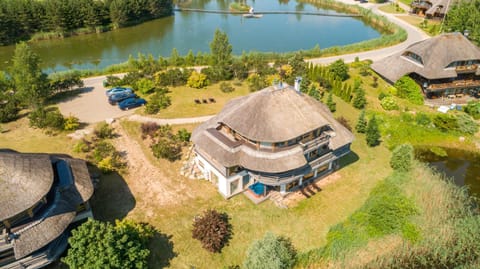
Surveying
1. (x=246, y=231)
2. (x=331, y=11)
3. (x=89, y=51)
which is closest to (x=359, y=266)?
(x=246, y=231)

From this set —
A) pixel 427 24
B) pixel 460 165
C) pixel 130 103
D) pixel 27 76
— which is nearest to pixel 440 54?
pixel 460 165

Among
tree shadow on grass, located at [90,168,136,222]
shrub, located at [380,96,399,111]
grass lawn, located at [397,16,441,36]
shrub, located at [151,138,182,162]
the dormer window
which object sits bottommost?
tree shadow on grass, located at [90,168,136,222]

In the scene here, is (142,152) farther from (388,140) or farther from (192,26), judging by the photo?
(192,26)

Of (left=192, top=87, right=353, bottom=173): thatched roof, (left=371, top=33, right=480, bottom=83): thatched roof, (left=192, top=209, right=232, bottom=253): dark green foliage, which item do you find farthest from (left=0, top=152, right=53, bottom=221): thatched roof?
(left=371, top=33, right=480, bottom=83): thatched roof

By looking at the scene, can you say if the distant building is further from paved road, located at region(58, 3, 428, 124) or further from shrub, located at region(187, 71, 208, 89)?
paved road, located at region(58, 3, 428, 124)

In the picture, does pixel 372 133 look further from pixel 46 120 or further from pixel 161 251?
pixel 46 120

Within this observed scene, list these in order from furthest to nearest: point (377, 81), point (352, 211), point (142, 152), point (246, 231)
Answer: point (377, 81)
point (142, 152)
point (352, 211)
point (246, 231)
